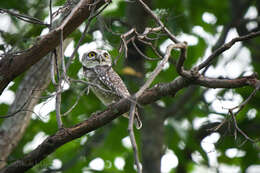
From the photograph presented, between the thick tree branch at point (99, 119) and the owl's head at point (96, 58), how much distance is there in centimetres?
296

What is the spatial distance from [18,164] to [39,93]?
1.78 metres

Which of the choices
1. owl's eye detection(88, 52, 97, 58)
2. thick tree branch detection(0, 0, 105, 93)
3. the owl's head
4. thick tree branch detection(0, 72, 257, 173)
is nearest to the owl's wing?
the owl's head

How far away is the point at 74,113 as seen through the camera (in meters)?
6.20

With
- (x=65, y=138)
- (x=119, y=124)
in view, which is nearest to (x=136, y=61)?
(x=119, y=124)

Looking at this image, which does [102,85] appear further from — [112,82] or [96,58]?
[96,58]

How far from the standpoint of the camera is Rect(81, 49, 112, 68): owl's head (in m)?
6.03

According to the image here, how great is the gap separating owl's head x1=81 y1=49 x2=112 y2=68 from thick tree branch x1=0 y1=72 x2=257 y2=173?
2.96 m

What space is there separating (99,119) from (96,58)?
10.0 ft

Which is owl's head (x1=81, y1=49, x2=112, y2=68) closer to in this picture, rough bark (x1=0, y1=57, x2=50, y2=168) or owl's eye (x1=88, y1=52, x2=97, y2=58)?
owl's eye (x1=88, y1=52, x2=97, y2=58)

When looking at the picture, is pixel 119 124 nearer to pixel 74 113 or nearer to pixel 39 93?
pixel 74 113

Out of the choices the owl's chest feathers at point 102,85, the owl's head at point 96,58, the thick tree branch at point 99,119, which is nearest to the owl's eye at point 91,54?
the owl's head at point 96,58

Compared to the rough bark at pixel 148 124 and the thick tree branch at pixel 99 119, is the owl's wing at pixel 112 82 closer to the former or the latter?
the rough bark at pixel 148 124

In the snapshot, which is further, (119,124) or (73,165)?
(119,124)

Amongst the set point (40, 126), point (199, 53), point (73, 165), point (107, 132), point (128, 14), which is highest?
point (128, 14)
